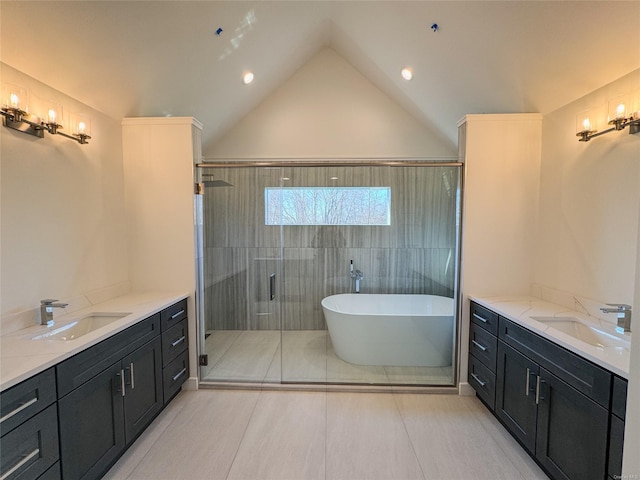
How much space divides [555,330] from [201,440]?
92.8 inches

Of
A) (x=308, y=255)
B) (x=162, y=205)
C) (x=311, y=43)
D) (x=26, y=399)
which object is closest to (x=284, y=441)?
(x=26, y=399)

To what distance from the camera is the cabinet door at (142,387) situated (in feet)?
6.19

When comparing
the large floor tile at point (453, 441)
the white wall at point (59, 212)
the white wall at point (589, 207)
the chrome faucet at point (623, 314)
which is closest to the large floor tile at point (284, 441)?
the large floor tile at point (453, 441)

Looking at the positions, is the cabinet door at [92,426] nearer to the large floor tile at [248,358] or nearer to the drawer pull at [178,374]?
the drawer pull at [178,374]

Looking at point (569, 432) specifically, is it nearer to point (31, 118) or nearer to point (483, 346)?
point (483, 346)

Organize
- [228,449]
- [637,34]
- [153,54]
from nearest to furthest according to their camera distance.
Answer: [637,34] < [228,449] < [153,54]

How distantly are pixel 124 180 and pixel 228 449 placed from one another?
7.54 feet

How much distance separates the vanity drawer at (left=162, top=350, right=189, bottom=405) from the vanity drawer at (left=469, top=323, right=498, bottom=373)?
2.48 m

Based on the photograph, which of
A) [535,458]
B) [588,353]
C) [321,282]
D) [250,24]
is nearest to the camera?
[588,353]

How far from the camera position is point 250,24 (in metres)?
2.35

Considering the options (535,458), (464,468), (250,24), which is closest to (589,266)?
(535,458)

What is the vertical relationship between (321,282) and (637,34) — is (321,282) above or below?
below

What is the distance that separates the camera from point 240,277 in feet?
11.2

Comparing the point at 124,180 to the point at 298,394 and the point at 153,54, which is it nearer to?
Result: the point at 153,54
